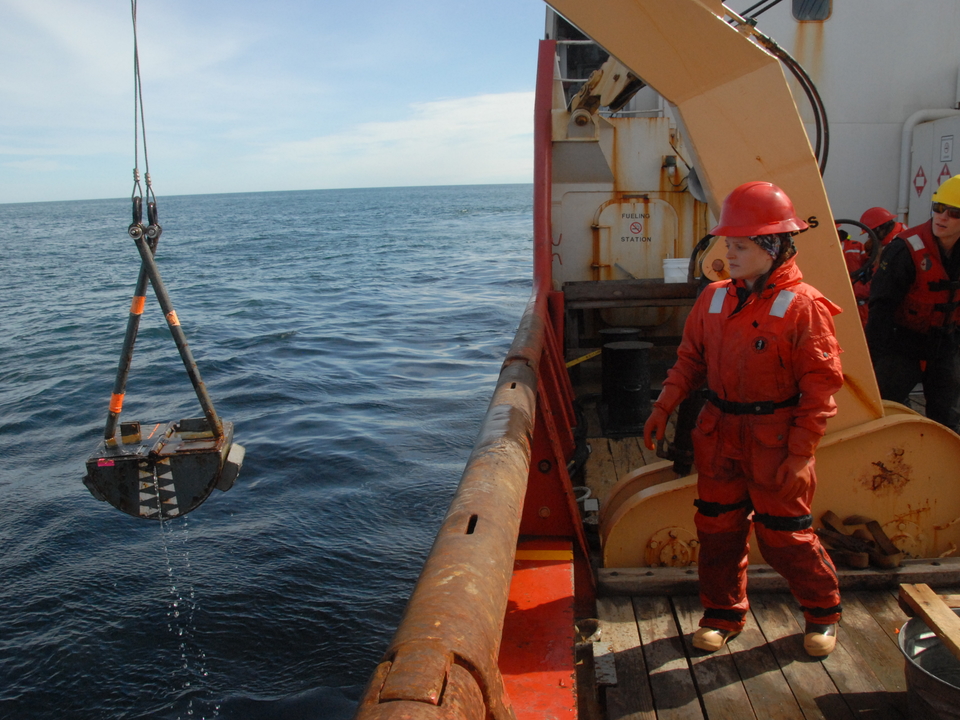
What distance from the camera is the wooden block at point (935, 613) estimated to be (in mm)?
2367

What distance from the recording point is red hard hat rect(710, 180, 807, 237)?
2.60m

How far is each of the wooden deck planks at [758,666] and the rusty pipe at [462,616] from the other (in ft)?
3.43

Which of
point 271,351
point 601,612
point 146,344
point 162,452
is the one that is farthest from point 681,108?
point 146,344

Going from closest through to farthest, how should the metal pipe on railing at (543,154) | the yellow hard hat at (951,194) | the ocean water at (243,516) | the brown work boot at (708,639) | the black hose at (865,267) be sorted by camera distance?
1. the brown work boot at (708,639)
2. the yellow hard hat at (951,194)
3. the black hose at (865,267)
4. the ocean water at (243,516)
5. the metal pipe on railing at (543,154)

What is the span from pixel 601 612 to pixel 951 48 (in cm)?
670

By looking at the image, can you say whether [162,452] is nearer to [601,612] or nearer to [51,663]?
[601,612]

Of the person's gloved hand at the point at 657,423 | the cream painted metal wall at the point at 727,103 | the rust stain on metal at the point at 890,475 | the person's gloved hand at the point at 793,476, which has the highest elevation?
the cream painted metal wall at the point at 727,103

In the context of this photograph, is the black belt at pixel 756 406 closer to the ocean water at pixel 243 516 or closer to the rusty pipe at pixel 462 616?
the rusty pipe at pixel 462 616

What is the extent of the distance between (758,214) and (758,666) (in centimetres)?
167

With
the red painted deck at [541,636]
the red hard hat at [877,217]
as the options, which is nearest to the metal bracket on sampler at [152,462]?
the red painted deck at [541,636]

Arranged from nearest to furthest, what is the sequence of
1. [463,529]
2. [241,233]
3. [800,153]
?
[463,529]
[800,153]
[241,233]

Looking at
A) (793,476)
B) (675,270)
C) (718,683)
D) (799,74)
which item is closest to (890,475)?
(793,476)

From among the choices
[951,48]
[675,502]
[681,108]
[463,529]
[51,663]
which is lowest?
[51,663]

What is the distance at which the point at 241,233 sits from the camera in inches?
2336
